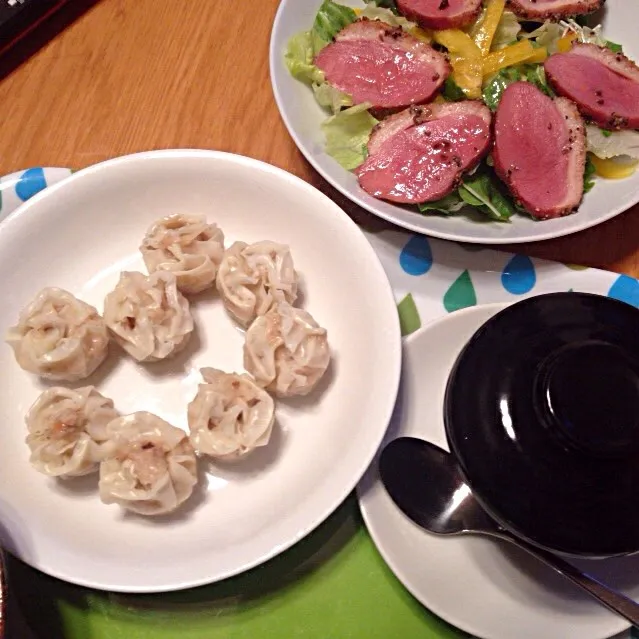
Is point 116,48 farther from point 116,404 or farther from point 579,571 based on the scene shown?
point 579,571

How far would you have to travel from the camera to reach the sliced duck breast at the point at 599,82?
4.93 ft

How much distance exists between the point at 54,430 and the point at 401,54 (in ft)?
3.97

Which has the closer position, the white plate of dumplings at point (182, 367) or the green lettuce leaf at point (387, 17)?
the white plate of dumplings at point (182, 367)

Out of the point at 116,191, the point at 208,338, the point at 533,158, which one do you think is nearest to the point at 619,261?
the point at 533,158

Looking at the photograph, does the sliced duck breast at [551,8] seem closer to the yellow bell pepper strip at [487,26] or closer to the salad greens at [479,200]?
the yellow bell pepper strip at [487,26]

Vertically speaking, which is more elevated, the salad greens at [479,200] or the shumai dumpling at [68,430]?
the shumai dumpling at [68,430]

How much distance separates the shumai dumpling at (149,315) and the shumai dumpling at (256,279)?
0.10 meters

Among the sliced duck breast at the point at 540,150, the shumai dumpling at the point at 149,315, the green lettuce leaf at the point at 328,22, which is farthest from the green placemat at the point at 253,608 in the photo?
the green lettuce leaf at the point at 328,22

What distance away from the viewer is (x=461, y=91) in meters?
1.56

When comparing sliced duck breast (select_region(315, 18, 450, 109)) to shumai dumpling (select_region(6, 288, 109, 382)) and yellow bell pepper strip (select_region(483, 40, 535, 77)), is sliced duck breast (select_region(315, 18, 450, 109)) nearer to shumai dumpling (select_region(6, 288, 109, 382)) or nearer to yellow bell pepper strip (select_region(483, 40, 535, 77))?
yellow bell pepper strip (select_region(483, 40, 535, 77))

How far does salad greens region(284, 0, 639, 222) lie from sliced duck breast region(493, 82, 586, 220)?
0.12ft

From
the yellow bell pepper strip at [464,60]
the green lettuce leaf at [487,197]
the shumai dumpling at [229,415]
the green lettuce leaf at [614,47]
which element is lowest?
the green lettuce leaf at [614,47]

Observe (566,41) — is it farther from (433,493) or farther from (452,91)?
(433,493)

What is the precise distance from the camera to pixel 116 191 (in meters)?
1.36
